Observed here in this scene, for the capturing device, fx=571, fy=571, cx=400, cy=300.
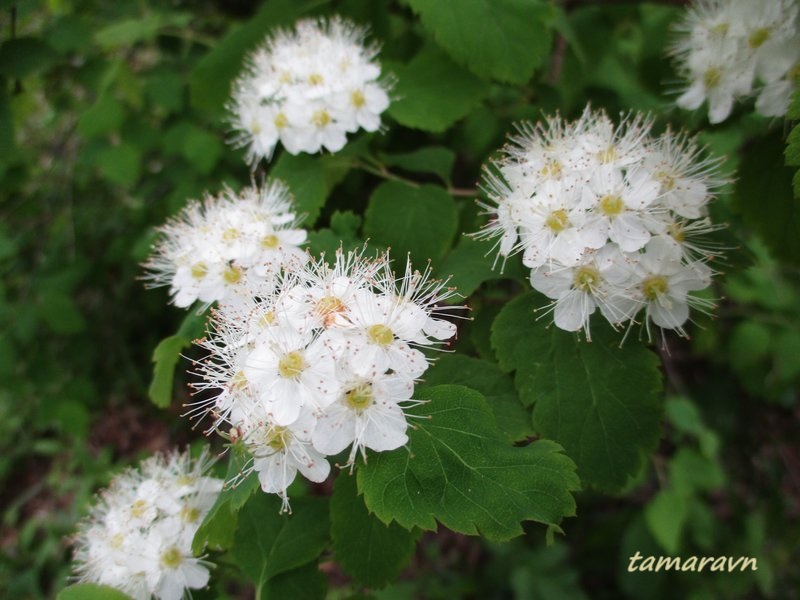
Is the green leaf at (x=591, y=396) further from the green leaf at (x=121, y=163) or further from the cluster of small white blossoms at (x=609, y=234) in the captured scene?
the green leaf at (x=121, y=163)

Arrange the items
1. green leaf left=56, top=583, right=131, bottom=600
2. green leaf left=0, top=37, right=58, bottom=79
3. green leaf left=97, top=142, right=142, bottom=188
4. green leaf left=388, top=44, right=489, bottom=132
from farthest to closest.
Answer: green leaf left=97, top=142, right=142, bottom=188 → green leaf left=0, top=37, right=58, bottom=79 → green leaf left=388, top=44, right=489, bottom=132 → green leaf left=56, top=583, right=131, bottom=600

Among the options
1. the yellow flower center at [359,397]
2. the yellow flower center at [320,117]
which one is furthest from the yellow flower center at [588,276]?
the yellow flower center at [320,117]

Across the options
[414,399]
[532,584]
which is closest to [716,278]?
[414,399]

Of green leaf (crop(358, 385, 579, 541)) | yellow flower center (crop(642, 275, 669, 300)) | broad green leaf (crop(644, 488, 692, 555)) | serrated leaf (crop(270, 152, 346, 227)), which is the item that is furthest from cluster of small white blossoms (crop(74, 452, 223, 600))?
broad green leaf (crop(644, 488, 692, 555))

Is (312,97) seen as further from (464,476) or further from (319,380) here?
(464,476)

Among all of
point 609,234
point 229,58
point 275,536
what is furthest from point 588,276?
point 229,58

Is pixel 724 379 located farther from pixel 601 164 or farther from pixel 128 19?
pixel 128 19

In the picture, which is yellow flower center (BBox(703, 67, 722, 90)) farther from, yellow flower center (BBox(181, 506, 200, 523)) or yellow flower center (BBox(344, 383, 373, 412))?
yellow flower center (BBox(181, 506, 200, 523))
